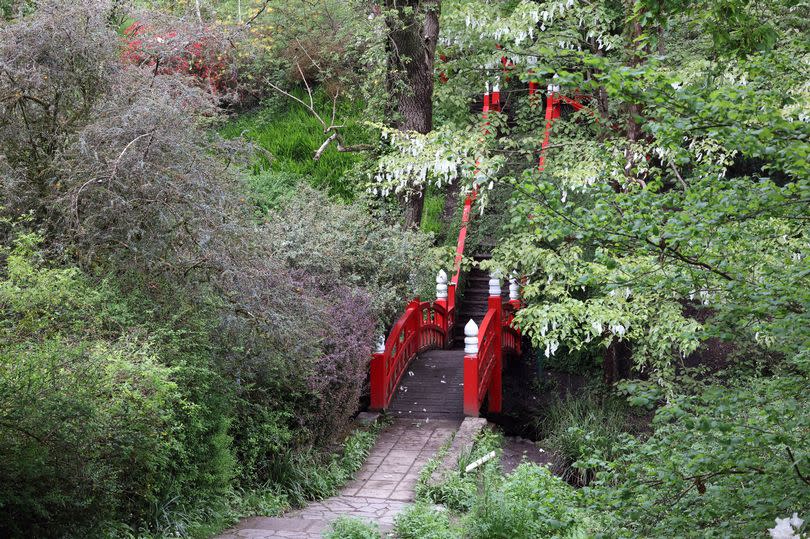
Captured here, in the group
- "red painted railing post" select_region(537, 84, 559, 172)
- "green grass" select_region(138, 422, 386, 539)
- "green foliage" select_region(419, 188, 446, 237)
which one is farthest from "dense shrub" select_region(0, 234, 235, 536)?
"green foliage" select_region(419, 188, 446, 237)

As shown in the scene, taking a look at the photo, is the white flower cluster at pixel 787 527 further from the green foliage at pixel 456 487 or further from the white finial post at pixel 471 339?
the white finial post at pixel 471 339

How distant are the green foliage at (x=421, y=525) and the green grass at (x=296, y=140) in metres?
9.91

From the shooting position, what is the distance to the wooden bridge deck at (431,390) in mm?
12062

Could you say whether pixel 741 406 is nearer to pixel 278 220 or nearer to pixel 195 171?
pixel 195 171

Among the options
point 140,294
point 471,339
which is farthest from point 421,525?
point 471,339

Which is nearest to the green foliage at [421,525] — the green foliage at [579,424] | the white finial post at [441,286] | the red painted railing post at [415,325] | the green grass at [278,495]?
the green grass at [278,495]

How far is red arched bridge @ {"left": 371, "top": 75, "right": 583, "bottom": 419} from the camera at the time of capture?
11.8 metres

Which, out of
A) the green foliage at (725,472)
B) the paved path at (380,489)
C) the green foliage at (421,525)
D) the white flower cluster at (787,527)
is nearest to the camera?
the white flower cluster at (787,527)

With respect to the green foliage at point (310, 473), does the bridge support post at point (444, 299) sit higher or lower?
higher

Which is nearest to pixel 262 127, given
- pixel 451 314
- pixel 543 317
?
pixel 451 314

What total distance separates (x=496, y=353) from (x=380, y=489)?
4.77 meters

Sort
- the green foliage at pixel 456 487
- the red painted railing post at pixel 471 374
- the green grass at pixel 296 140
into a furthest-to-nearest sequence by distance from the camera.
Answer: the green grass at pixel 296 140 → the red painted railing post at pixel 471 374 → the green foliage at pixel 456 487

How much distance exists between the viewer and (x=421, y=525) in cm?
730

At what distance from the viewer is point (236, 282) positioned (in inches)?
320
